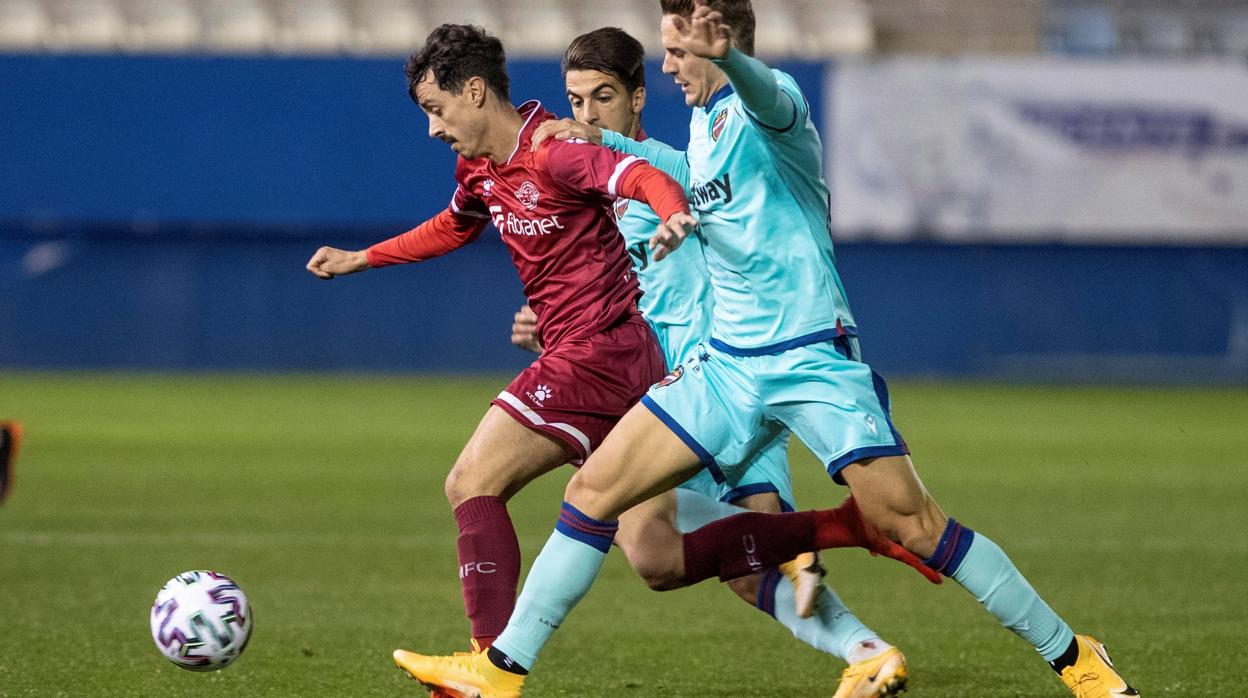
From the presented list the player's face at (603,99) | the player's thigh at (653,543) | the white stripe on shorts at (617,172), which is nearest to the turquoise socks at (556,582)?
the player's thigh at (653,543)

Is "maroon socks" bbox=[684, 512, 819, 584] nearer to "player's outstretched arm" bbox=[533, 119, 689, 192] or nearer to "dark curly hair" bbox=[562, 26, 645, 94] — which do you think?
"player's outstretched arm" bbox=[533, 119, 689, 192]

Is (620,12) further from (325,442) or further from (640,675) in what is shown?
(640,675)

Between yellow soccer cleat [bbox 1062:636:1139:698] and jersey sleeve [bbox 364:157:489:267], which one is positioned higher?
jersey sleeve [bbox 364:157:489:267]

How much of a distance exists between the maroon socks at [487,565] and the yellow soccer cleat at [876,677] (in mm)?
962

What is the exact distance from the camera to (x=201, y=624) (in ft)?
15.1

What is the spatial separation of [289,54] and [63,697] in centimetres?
1679

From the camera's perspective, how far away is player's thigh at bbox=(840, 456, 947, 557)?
409 centimetres

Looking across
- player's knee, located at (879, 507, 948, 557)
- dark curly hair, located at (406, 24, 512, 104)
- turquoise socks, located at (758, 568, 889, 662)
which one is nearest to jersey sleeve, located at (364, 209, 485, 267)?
dark curly hair, located at (406, 24, 512, 104)

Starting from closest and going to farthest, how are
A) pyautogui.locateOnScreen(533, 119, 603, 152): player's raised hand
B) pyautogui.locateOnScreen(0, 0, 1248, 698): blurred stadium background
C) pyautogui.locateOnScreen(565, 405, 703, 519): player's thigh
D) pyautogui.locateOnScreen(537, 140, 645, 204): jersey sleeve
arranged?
pyautogui.locateOnScreen(565, 405, 703, 519): player's thigh
pyautogui.locateOnScreen(537, 140, 645, 204): jersey sleeve
pyautogui.locateOnScreen(533, 119, 603, 152): player's raised hand
pyautogui.locateOnScreen(0, 0, 1248, 698): blurred stadium background

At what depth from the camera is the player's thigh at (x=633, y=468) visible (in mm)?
4203

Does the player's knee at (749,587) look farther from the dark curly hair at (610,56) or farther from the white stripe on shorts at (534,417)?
the dark curly hair at (610,56)

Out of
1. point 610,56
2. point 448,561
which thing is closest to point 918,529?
point 610,56

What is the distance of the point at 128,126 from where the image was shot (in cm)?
2030

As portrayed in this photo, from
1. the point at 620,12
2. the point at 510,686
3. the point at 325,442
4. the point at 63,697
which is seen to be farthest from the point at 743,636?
the point at 620,12
